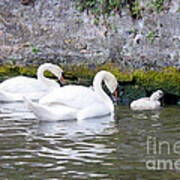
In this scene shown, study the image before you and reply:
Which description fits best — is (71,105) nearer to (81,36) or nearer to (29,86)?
(29,86)

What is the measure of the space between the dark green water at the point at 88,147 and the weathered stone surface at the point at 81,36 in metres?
2.65

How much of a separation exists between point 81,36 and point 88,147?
7060mm

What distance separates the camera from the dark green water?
5714 mm

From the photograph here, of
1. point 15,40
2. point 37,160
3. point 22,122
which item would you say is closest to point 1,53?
point 15,40

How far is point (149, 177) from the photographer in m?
5.53

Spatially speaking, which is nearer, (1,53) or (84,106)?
(84,106)

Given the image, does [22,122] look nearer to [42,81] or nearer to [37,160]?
[37,160]

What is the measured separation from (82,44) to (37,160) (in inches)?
297

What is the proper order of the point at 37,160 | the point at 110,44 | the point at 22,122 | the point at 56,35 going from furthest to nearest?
the point at 56,35, the point at 110,44, the point at 22,122, the point at 37,160

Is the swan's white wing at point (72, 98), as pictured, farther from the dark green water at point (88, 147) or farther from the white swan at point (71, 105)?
the dark green water at point (88, 147)

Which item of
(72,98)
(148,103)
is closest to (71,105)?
(72,98)

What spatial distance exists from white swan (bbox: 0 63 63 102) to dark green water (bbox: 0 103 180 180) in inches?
116

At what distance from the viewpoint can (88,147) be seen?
6961 millimetres

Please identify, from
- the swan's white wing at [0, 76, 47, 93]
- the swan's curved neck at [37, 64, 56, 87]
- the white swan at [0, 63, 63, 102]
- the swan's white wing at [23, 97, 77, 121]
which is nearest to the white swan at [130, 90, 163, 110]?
the swan's white wing at [23, 97, 77, 121]
